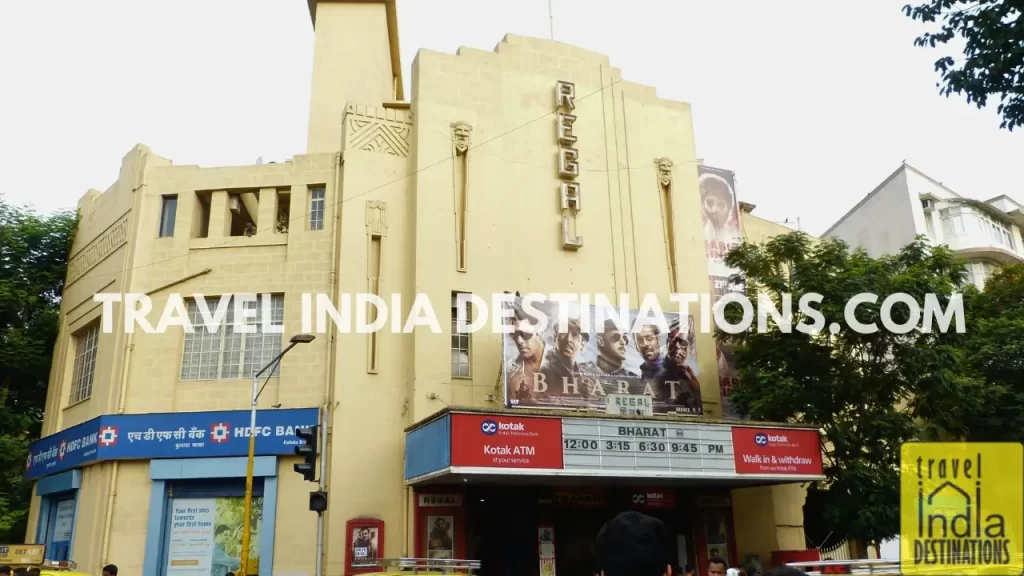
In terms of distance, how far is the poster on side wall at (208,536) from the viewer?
20047mm

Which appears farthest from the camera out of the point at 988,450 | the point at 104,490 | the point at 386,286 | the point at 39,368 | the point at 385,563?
the point at 39,368

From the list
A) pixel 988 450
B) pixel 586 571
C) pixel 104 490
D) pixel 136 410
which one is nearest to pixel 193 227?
pixel 136 410

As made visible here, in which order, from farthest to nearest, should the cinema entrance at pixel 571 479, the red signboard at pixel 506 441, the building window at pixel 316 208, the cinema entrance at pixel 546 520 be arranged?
the building window at pixel 316 208 < the cinema entrance at pixel 546 520 < the cinema entrance at pixel 571 479 < the red signboard at pixel 506 441

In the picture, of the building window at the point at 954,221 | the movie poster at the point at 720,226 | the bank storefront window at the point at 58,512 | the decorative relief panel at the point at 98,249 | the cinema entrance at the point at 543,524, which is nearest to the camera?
the cinema entrance at the point at 543,524

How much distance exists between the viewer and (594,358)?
21234 millimetres

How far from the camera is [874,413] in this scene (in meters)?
21.2

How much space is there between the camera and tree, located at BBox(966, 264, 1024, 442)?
77.3ft

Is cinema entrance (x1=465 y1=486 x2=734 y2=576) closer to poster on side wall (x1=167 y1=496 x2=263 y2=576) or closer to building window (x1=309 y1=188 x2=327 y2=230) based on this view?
poster on side wall (x1=167 y1=496 x2=263 y2=576)

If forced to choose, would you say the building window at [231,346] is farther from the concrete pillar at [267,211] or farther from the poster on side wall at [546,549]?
the poster on side wall at [546,549]

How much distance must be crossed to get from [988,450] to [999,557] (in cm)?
60

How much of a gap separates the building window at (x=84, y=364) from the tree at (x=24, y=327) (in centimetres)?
164

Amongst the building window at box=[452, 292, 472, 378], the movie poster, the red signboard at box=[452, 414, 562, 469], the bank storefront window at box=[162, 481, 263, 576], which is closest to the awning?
the red signboard at box=[452, 414, 562, 469]

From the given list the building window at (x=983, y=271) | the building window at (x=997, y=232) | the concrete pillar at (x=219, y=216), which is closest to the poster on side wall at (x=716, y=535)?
the concrete pillar at (x=219, y=216)

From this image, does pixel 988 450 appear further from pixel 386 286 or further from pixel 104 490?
pixel 104 490
